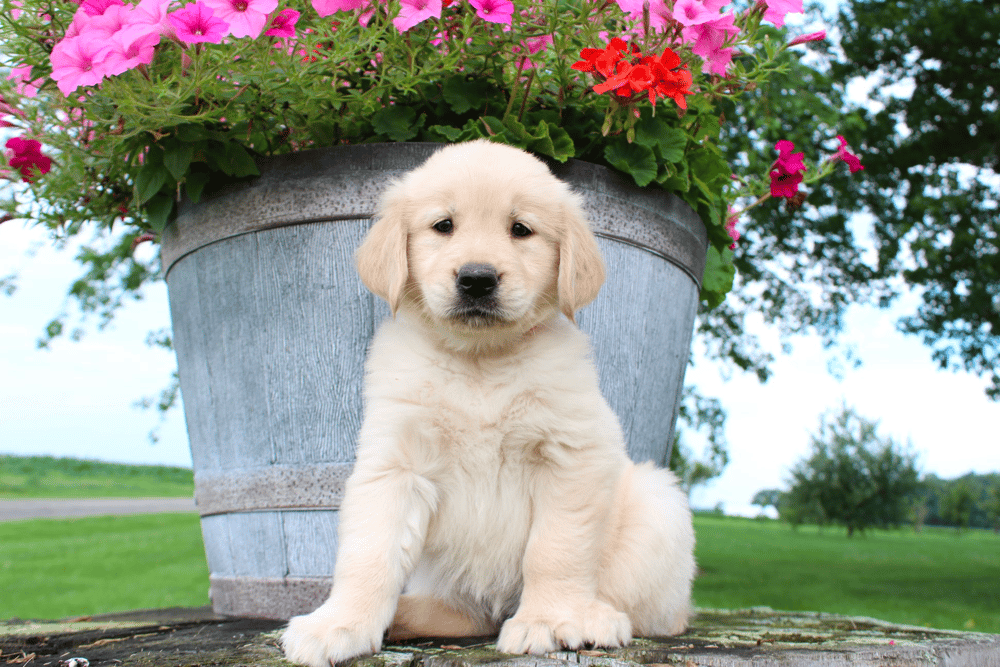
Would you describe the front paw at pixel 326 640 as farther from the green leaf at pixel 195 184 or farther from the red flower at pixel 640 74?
the red flower at pixel 640 74

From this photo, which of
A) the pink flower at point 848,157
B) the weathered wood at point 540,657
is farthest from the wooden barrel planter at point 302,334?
the pink flower at point 848,157

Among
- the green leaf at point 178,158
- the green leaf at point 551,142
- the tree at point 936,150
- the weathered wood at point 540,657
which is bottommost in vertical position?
the weathered wood at point 540,657

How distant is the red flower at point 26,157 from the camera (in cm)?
289

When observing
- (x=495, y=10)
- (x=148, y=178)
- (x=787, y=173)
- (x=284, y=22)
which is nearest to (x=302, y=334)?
(x=148, y=178)

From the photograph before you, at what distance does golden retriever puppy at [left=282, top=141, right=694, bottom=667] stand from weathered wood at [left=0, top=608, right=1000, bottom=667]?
0.39ft

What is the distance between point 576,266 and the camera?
83.4 inches

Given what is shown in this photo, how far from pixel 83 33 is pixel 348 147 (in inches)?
33.3

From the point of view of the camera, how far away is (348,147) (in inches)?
101

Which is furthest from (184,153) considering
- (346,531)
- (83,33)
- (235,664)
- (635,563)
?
(635,563)

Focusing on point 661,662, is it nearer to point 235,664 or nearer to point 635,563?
point 635,563

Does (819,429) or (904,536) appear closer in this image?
(819,429)

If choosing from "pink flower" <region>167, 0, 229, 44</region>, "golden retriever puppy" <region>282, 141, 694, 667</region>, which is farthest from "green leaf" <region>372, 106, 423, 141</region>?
"pink flower" <region>167, 0, 229, 44</region>

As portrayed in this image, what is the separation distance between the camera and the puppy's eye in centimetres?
212

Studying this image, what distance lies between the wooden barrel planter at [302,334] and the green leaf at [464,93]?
0.69 ft
